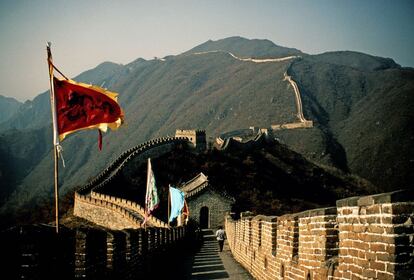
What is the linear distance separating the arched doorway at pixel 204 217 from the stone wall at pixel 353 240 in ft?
118

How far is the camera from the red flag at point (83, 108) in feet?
34.8

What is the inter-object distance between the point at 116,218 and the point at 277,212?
17917mm

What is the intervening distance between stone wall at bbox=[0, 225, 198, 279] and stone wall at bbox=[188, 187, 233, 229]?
33.4 m

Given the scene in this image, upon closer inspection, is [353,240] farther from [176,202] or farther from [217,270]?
[176,202]

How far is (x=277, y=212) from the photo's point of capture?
185ft

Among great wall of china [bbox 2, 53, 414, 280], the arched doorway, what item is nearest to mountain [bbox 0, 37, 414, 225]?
the arched doorway

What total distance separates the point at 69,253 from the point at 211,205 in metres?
39.2

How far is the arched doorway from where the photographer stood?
4462 cm

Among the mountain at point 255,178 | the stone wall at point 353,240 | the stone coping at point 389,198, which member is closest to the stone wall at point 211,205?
the mountain at point 255,178

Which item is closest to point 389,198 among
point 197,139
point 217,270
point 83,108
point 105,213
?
point 83,108

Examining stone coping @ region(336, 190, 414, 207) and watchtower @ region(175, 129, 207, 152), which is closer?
stone coping @ region(336, 190, 414, 207)

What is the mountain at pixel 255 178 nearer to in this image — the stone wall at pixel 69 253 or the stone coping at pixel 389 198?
the stone wall at pixel 69 253

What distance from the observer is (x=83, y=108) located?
35.6ft

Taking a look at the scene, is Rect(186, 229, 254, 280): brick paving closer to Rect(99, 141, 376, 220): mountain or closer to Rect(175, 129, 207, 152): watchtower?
Rect(99, 141, 376, 220): mountain
